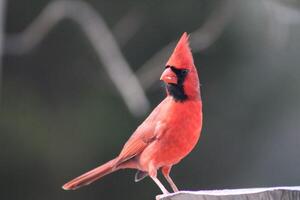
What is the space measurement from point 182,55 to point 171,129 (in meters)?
0.41

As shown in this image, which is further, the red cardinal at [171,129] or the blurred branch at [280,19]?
the blurred branch at [280,19]

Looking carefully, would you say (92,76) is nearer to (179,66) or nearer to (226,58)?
(226,58)

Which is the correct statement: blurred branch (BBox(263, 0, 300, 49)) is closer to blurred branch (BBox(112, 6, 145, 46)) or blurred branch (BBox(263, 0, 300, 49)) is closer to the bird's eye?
blurred branch (BBox(112, 6, 145, 46))

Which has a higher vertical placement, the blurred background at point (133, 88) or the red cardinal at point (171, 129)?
the blurred background at point (133, 88)

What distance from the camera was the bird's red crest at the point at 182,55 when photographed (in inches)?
144

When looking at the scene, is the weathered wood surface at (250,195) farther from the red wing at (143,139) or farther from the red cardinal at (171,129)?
the red wing at (143,139)

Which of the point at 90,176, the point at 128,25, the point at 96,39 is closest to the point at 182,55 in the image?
the point at 90,176

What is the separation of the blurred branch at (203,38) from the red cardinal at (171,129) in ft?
11.8

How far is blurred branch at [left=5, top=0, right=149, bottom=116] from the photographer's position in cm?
775

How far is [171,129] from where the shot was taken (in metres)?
3.99

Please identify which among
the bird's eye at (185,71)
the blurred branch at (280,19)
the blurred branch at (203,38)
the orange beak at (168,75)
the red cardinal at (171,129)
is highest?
the blurred branch at (203,38)

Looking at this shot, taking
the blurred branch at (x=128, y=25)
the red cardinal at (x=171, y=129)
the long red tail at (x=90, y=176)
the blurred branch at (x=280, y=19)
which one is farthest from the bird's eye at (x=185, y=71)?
the blurred branch at (x=128, y=25)

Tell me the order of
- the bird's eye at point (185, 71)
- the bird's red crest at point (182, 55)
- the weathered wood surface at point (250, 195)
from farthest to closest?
the bird's eye at point (185, 71), the bird's red crest at point (182, 55), the weathered wood surface at point (250, 195)

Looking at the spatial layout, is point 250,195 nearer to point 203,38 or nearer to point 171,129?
point 171,129
